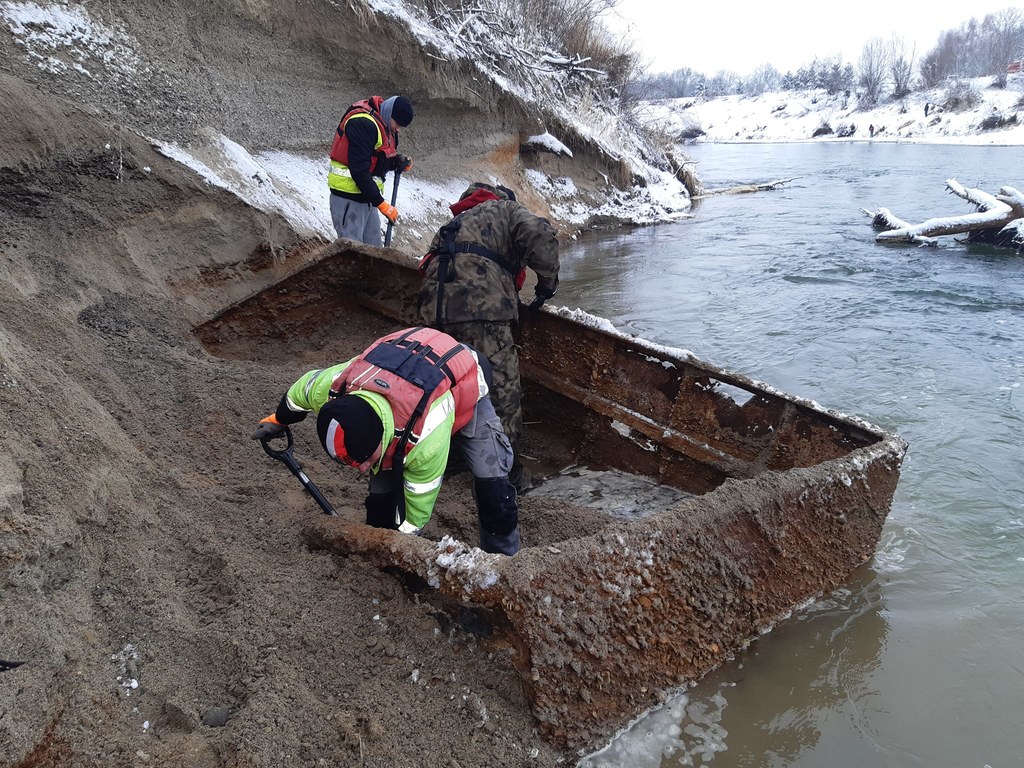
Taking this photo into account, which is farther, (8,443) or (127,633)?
(8,443)

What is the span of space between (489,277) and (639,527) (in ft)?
6.48

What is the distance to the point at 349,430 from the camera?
2.27m

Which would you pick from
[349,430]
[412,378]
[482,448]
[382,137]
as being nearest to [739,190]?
[382,137]

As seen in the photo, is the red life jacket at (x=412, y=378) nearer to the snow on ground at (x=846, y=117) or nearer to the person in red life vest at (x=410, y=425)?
the person in red life vest at (x=410, y=425)

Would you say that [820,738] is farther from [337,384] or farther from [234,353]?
[234,353]

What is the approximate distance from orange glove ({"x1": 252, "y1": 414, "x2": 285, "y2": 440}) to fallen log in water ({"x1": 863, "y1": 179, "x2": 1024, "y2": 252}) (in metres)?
11.9

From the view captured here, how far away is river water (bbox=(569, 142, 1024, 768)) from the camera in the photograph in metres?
2.53

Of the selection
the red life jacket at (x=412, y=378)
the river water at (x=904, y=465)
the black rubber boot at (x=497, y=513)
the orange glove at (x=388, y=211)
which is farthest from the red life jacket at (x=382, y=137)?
the black rubber boot at (x=497, y=513)

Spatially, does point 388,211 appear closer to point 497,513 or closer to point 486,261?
point 486,261

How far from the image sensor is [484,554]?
2.29m

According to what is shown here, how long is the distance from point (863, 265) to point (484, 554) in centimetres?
1033

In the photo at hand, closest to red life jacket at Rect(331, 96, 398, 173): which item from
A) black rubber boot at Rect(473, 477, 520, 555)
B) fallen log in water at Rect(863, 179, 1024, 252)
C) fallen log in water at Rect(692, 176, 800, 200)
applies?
black rubber boot at Rect(473, 477, 520, 555)

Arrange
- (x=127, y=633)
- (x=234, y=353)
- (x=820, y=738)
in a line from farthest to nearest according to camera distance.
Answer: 1. (x=234, y=353)
2. (x=820, y=738)
3. (x=127, y=633)

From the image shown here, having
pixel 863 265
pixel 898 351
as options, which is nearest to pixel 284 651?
pixel 898 351
